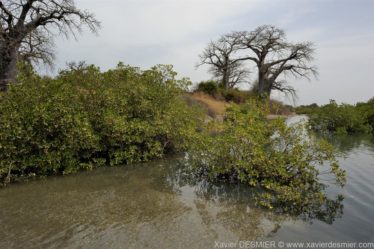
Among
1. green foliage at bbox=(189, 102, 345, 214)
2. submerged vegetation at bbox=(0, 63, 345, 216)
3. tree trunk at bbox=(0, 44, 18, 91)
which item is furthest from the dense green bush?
tree trunk at bbox=(0, 44, 18, 91)

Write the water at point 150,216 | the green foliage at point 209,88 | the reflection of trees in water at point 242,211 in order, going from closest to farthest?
the water at point 150,216 < the reflection of trees in water at point 242,211 < the green foliage at point 209,88

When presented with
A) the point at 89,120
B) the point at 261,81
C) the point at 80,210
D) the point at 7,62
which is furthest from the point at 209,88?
the point at 80,210

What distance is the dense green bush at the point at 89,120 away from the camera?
26.7 feet

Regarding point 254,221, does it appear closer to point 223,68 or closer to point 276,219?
point 276,219

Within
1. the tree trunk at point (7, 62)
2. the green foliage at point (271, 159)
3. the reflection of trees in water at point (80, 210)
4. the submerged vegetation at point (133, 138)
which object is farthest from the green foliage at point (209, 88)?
the reflection of trees in water at point (80, 210)

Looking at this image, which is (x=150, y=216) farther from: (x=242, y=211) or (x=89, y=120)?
(x=89, y=120)

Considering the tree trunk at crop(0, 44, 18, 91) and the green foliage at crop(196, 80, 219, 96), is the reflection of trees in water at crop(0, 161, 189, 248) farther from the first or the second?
the green foliage at crop(196, 80, 219, 96)

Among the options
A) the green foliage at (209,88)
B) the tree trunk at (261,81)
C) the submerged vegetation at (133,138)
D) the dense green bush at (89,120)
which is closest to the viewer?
the submerged vegetation at (133,138)

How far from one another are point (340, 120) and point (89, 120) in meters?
18.5

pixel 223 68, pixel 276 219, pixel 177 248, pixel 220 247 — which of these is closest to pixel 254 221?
pixel 276 219

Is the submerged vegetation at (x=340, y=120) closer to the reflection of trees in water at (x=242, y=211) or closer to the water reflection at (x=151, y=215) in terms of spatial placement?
the water reflection at (x=151, y=215)

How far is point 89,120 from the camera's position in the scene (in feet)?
31.8

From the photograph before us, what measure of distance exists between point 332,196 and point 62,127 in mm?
6758

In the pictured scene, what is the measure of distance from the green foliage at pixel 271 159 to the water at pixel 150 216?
0.47 m
